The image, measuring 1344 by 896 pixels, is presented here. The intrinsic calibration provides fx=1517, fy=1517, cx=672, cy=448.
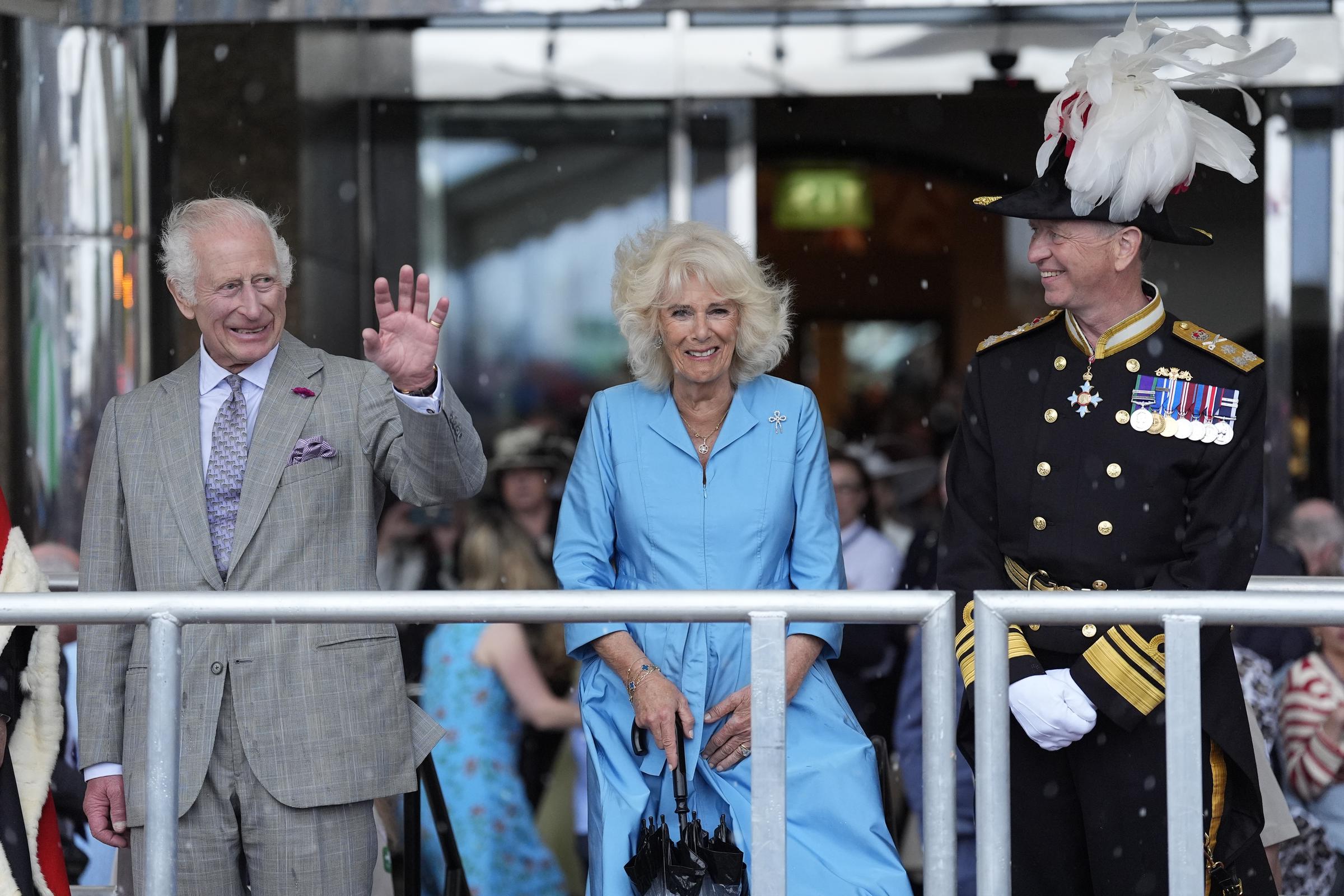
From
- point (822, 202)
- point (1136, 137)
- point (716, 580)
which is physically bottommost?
point (716, 580)

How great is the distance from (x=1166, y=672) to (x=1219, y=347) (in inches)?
31.1

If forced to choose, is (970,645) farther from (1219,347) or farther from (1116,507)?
(1219,347)

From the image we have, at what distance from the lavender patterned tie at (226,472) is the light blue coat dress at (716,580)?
683 mm

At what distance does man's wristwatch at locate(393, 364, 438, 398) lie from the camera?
9.55 feet

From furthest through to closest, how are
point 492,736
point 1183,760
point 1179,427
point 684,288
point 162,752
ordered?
1. point 492,736
2. point 684,288
3. point 1179,427
4. point 162,752
5. point 1183,760

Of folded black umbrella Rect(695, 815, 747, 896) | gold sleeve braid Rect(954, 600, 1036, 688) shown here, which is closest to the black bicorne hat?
gold sleeve braid Rect(954, 600, 1036, 688)

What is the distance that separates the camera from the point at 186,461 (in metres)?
3.01

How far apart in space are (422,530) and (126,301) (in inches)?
78.7

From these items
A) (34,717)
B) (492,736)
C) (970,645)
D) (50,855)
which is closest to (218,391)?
(34,717)

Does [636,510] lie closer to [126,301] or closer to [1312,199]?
[126,301]

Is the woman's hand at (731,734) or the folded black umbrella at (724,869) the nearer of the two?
the folded black umbrella at (724,869)

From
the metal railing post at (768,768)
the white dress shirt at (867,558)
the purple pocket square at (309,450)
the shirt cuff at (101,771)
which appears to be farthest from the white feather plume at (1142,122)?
Result: the white dress shirt at (867,558)

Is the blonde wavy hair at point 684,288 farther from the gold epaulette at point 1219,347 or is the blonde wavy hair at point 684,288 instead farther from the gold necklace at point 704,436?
the gold epaulette at point 1219,347

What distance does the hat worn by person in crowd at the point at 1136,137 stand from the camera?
284cm
